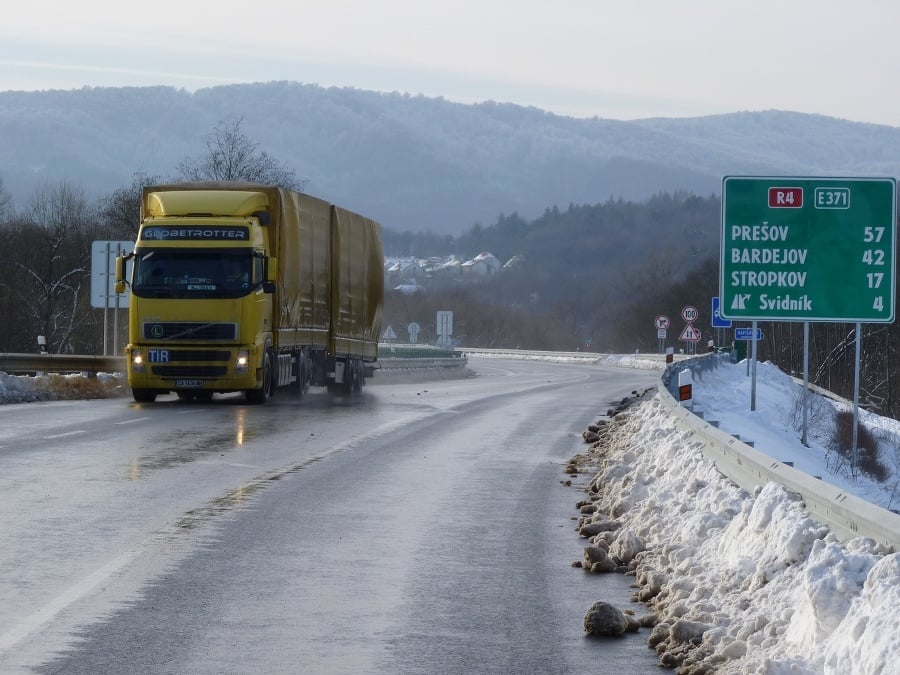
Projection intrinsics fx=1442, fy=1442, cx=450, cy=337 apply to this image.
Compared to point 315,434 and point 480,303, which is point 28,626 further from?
point 480,303

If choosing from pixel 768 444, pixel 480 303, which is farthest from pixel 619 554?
pixel 480 303

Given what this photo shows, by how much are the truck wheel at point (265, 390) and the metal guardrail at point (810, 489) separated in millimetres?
16076

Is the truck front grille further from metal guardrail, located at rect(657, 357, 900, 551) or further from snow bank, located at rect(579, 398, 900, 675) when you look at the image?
snow bank, located at rect(579, 398, 900, 675)

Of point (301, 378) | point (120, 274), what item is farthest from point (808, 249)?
point (301, 378)

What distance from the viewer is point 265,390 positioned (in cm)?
2864

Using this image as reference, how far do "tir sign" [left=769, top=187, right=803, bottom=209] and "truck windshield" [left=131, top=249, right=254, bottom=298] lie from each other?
32.6ft

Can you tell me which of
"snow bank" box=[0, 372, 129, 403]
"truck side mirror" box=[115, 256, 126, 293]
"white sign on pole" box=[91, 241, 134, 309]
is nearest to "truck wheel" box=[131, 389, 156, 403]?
"truck side mirror" box=[115, 256, 126, 293]

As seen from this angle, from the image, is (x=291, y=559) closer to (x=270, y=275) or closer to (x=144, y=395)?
(x=270, y=275)

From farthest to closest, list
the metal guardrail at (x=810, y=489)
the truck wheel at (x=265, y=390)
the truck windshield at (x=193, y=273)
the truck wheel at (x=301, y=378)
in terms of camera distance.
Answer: the truck wheel at (x=301, y=378) < the truck wheel at (x=265, y=390) < the truck windshield at (x=193, y=273) < the metal guardrail at (x=810, y=489)

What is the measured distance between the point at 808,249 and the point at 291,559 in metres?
14.4

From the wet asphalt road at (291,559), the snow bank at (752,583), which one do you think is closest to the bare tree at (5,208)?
the wet asphalt road at (291,559)

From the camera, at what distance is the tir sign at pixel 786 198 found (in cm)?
2250

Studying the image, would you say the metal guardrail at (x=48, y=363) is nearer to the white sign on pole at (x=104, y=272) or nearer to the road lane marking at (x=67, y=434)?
the white sign on pole at (x=104, y=272)

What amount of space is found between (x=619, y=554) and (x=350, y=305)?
82.7 ft
